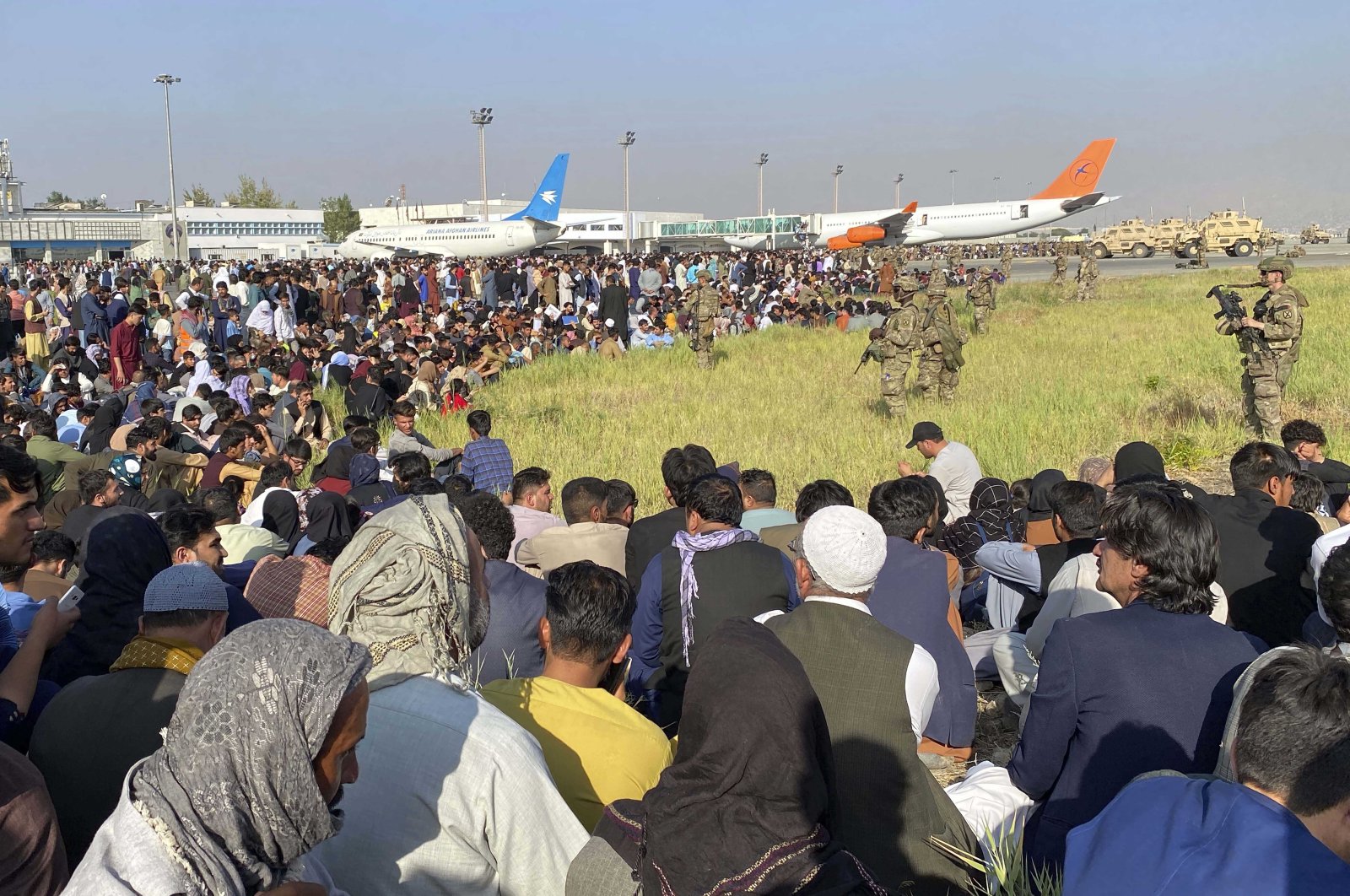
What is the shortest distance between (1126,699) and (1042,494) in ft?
10.9

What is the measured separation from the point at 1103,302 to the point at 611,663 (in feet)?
80.2

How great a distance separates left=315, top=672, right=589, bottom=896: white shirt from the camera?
85.8 inches

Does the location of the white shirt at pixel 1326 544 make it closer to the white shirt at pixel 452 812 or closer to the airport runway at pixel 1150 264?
the white shirt at pixel 452 812

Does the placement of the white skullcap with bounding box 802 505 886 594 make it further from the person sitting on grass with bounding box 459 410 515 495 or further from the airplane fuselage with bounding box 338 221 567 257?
the airplane fuselage with bounding box 338 221 567 257

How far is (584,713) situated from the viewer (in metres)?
2.66

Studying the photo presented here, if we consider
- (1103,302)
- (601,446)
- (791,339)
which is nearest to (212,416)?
(601,446)

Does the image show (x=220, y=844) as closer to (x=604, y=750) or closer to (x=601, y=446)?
(x=604, y=750)

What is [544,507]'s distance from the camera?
6.52 metres

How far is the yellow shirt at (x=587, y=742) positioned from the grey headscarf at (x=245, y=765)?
0.88m

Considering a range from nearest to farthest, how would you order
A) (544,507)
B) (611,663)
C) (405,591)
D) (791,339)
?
(405,591)
(611,663)
(544,507)
(791,339)

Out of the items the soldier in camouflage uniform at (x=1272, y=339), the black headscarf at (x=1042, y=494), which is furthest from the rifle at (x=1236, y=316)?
the black headscarf at (x=1042, y=494)

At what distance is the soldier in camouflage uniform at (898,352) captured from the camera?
40.5ft

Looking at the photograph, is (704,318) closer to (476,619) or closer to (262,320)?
(262,320)

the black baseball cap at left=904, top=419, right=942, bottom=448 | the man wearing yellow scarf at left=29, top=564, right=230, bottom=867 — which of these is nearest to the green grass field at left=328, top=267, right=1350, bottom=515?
the black baseball cap at left=904, top=419, right=942, bottom=448
